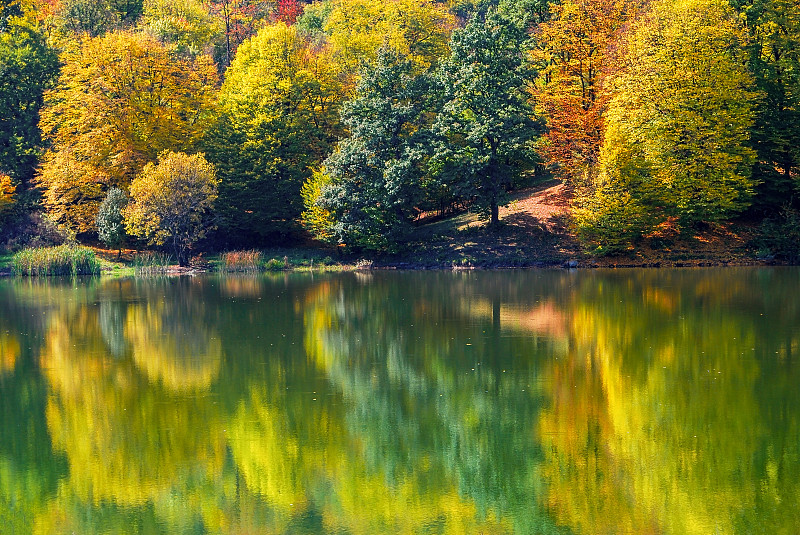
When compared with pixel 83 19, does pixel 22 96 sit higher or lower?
lower

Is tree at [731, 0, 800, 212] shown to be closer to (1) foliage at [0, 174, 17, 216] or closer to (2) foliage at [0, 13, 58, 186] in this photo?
(1) foliage at [0, 174, 17, 216]

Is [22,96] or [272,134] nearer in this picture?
[272,134]

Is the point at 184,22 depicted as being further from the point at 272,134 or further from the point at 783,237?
the point at 783,237

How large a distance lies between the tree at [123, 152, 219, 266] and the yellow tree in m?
3.75

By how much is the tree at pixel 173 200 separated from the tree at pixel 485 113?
1215 cm

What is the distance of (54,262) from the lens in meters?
43.3

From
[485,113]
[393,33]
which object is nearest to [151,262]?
[485,113]

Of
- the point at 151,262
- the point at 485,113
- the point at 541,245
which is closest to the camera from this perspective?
the point at 541,245

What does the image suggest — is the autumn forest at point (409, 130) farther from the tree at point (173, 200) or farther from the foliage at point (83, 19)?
the foliage at point (83, 19)

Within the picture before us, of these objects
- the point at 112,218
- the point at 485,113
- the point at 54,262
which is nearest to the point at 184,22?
the point at 112,218

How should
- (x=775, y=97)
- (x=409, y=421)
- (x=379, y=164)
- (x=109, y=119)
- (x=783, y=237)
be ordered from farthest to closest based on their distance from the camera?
(x=109, y=119)
(x=379, y=164)
(x=775, y=97)
(x=783, y=237)
(x=409, y=421)

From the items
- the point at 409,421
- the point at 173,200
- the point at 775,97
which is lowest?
the point at 409,421

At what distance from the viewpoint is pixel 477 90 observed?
4447cm

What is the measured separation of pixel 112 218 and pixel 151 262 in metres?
3.06
